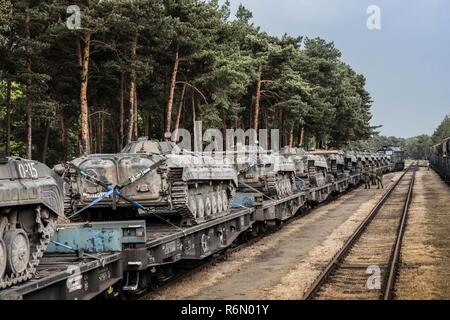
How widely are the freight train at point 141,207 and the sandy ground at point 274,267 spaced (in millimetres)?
518

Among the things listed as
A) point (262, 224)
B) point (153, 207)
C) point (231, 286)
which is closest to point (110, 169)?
point (153, 207)

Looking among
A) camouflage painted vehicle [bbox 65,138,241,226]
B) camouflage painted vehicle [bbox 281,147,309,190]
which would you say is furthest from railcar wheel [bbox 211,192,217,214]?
camouflage painted vehicle [bbox 281,147,309,190]

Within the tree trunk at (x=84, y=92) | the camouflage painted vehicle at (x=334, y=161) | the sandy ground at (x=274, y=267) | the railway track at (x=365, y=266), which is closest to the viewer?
the railway track at (x=365, y=266)

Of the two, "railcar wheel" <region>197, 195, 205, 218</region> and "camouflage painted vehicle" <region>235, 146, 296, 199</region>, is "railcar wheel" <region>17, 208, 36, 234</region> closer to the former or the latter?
"railcar wheel" <region>197, 195, 205, 218</region>

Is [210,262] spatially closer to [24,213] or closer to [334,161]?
[24,213]

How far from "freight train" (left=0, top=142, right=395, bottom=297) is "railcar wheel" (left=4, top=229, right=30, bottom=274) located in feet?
0.13

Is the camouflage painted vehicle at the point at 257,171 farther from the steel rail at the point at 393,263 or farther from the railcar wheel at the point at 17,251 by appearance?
the railcar wheel at the point at 17,251

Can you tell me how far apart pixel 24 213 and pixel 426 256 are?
9.75 m

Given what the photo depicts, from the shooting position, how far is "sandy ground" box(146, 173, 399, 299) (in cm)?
1116

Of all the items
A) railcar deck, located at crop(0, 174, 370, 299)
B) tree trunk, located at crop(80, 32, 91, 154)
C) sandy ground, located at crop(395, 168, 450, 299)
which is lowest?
sandy ground, located at crop(395, 168, 450, 299)

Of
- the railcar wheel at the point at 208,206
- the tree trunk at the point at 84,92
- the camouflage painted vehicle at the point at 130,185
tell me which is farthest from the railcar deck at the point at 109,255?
the tree trunk at the point at 84,92

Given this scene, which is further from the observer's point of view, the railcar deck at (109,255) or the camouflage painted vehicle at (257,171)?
the camouflage painted vehicle at (257,171)

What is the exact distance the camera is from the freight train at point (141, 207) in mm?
8430
